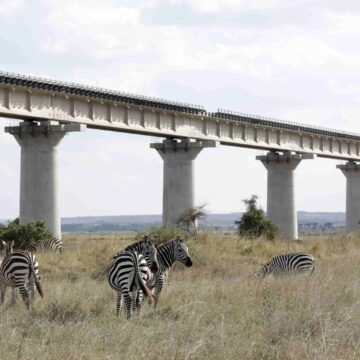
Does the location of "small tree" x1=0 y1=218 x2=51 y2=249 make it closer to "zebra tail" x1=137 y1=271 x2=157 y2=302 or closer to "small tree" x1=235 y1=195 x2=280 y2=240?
"small tree" x1=235 y1=195 x2=280 y2=240

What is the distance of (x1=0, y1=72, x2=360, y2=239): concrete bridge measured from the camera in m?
46.4

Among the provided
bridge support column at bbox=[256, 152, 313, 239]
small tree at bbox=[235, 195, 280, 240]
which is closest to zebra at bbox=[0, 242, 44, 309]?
small tree at bbox=[235, 195, 280, 240]

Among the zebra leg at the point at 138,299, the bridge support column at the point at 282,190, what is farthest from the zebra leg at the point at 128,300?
the bridge support column at the point at 282,190

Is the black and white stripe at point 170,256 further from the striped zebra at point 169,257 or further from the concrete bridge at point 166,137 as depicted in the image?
the concrete bridge at point 166,137

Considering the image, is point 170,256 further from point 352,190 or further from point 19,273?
point 352,190

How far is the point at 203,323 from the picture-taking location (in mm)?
14617

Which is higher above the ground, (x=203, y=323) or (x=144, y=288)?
(x=144, y=288)

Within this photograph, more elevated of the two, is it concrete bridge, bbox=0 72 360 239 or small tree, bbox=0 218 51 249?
concrete bridge, bbox=0 72 360 239

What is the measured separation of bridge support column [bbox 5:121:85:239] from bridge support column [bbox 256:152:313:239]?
2926 cm

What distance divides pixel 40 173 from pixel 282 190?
31089 mm

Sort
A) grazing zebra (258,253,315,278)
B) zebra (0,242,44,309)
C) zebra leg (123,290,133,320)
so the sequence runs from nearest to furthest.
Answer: zebra leg (123,290,133,320), zebra (0,242,44,309), grazing zebra (258,253,315,278)

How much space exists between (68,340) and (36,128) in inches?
1389

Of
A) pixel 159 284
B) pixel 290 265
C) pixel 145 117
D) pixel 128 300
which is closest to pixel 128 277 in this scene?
pixel 128 300

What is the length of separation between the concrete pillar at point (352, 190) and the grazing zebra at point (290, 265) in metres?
65.6
